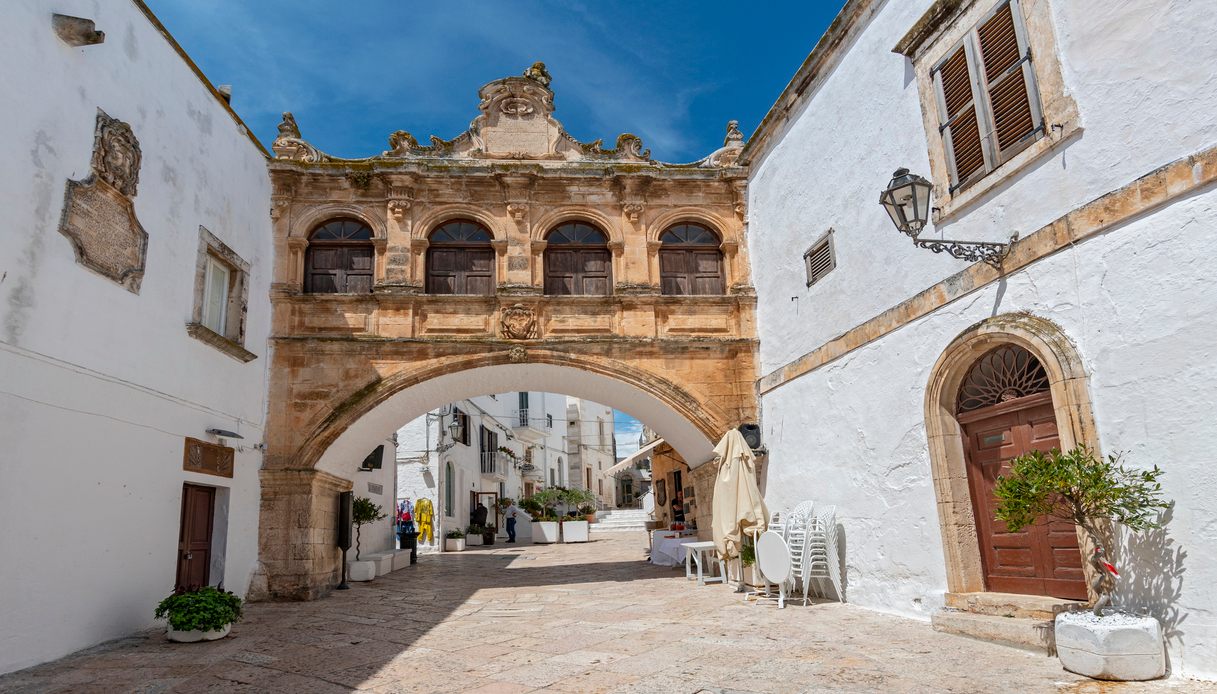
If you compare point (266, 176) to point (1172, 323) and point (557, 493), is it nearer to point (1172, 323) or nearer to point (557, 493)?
point (1172, 323)

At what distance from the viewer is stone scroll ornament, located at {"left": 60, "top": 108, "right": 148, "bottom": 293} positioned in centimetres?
627

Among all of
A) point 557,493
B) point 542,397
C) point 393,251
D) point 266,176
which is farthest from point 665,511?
point 542,397

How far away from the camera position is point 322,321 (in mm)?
10219

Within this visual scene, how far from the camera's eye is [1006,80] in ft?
18.7

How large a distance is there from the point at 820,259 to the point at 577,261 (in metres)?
3.71

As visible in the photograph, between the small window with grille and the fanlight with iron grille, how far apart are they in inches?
94.3

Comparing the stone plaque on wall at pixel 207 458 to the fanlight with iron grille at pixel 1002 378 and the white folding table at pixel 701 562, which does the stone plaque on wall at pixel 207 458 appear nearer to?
the white folding table at pixel 701 562

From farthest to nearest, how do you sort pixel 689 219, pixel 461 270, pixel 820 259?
pixel 689 219 → pixel 461 270 → pixel 820 259

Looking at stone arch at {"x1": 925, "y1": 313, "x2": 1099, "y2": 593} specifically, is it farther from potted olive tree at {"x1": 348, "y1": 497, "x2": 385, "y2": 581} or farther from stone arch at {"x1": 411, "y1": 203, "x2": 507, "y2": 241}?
potted olive tree at {"x1": 348, "y1": 497, "x2": 385, "y2": 581}

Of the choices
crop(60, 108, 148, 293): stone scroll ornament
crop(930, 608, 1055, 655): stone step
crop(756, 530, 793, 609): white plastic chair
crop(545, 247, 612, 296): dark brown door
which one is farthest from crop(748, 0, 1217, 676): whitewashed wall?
crop(60, 108, 148, 293): stone scroll ornament

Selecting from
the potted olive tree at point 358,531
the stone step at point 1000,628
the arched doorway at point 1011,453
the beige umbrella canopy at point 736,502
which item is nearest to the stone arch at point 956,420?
the arched doorway at point 1011,453

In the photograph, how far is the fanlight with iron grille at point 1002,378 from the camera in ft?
18.4

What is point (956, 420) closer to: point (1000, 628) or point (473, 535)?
point (1000, 628)

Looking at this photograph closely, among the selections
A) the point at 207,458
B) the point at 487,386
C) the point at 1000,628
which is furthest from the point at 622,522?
the point at 1000,628
